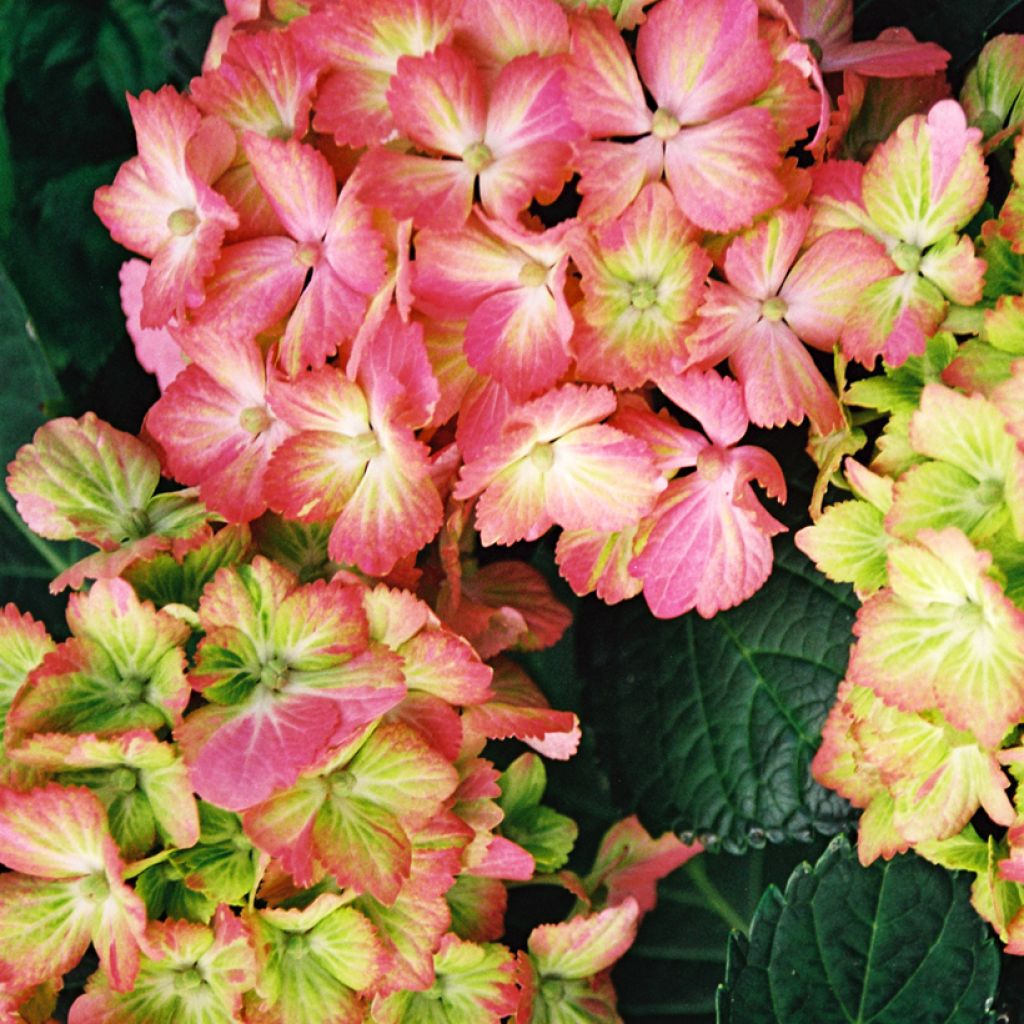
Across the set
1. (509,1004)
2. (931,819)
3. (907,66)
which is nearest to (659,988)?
(509,1004)

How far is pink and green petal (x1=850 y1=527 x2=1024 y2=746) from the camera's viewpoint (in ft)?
1.91

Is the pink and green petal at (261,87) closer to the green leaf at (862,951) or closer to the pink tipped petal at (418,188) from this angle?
the pink tipped petal at (418,188)

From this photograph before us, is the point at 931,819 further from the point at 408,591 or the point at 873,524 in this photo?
the point at 408,591

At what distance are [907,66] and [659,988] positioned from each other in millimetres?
563

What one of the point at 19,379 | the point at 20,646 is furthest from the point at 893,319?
the point at 19,379

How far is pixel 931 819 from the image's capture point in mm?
668

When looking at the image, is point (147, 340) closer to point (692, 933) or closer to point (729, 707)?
point (729, 707)

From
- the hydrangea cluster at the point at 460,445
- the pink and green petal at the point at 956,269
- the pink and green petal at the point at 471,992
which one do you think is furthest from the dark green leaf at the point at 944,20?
the pink and green petal at the point at 471,992

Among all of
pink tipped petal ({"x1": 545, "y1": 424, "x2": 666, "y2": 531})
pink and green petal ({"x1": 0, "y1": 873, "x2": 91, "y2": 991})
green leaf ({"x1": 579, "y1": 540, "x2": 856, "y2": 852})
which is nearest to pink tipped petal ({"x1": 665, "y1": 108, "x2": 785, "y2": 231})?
pink tipped petal ({"x1": 545, "y1": 424, "x2": 666, "y2": 531})

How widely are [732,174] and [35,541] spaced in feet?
1.79

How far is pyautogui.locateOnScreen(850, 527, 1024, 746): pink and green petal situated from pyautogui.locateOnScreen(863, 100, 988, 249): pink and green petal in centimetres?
16

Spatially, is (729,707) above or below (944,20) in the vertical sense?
below

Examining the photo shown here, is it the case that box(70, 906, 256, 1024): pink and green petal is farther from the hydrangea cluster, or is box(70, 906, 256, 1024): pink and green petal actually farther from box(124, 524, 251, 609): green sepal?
box(124, 524, 251, 609): green sepal

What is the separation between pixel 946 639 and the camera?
2.02 ft
